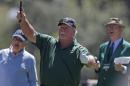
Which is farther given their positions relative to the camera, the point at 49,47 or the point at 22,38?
the point at 22,38

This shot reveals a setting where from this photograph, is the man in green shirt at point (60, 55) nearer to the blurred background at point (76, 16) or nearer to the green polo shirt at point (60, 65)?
the green polo shirt at point (60, 65)

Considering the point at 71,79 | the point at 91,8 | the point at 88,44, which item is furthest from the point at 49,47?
the point at 91,8

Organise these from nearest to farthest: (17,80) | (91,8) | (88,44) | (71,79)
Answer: (71,79) → (17,80) → (88,44) → (91,8)

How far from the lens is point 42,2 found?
38688 millimetres

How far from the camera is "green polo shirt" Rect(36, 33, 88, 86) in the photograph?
9.84 meters

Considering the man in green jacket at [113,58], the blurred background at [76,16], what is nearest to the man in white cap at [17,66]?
the man in green jacket at [113,58]

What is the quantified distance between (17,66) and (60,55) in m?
1.01

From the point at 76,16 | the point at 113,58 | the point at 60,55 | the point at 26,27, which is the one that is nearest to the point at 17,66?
the point at 26,27

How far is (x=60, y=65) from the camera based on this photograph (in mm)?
9859

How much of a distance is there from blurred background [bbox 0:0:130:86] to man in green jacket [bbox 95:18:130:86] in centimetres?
2258

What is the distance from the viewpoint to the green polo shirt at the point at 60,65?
9.84m

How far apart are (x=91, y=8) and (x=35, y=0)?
118 inches

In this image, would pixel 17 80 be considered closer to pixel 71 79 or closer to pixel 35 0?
pixel 71 79

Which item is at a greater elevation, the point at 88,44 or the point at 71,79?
the point at 71,79
